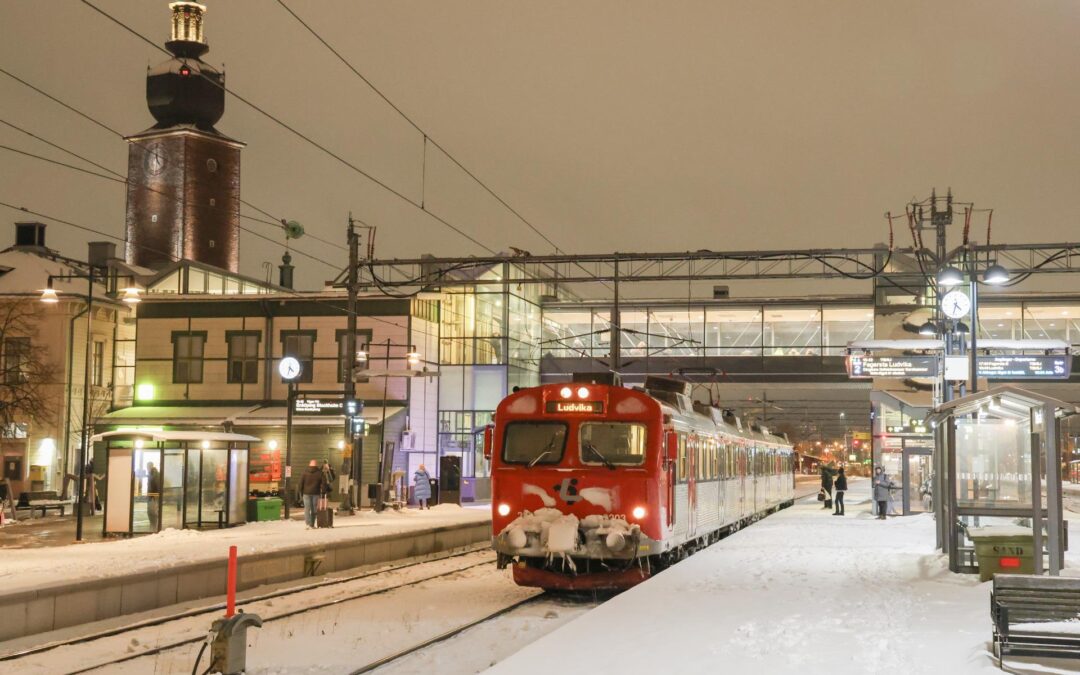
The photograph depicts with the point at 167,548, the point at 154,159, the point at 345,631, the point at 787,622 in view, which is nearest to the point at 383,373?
the point at 167,548

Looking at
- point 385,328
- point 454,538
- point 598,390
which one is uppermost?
point 385,328

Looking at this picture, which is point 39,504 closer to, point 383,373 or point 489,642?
point 383,373

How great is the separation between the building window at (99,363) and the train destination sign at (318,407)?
98.4 ft

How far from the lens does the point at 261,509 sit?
30047 mm

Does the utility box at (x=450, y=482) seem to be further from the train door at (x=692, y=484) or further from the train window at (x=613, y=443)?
the train window at (x=613, y=443)

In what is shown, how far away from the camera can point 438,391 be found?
51500 mm

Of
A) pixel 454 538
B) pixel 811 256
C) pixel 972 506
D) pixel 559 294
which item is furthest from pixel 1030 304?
pixel 972 506

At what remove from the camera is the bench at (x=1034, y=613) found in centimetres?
1004

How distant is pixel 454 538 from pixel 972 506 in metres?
15.0

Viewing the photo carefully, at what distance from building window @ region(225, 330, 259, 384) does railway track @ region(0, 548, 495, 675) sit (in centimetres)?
2640

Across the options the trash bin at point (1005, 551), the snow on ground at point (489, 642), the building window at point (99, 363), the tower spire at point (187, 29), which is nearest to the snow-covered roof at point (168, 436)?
the snow on ground at point (489, 642)

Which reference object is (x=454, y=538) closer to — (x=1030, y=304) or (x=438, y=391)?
(x=438, y=391)

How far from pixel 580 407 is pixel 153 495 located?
12029 mm

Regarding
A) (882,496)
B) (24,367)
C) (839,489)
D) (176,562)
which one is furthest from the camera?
(24,367)
